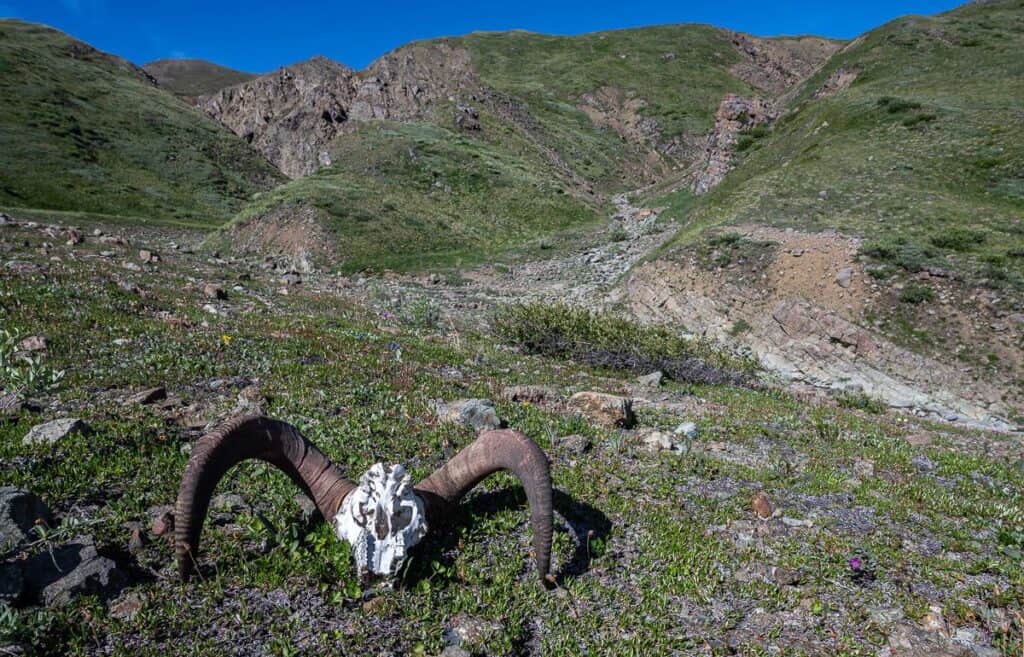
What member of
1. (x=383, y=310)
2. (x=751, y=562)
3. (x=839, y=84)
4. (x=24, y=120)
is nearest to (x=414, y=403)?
(x=751, y=562)

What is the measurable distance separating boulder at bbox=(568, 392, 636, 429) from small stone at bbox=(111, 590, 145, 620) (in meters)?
6.47

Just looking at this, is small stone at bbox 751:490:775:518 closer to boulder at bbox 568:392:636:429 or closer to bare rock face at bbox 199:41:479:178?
boulder at bbox 568:392:636:429

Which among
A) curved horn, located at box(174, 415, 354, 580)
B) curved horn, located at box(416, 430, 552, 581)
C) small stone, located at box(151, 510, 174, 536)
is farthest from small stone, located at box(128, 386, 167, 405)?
curved horn, located at box(416, 430, 552, 581)

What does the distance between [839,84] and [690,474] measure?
50.5 m

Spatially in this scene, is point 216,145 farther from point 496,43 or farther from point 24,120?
point 496,43

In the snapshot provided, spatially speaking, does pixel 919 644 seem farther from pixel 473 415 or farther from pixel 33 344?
pixel 33 344

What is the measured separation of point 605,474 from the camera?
7004 millimetres

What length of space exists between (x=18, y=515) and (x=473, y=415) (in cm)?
497

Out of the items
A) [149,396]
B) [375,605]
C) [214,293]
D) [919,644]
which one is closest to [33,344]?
[149,396]

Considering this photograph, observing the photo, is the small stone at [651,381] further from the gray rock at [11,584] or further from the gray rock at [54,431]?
the gray rock at [11,584]

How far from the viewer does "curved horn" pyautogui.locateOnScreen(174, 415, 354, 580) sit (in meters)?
3.87

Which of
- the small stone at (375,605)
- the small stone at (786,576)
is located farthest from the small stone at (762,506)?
the small stone at (375,605)

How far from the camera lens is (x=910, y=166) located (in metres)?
25.5

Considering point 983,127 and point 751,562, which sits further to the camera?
point 983,127
